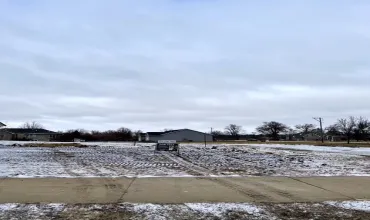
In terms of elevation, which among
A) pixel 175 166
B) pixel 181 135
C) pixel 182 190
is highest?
pixel 181 135

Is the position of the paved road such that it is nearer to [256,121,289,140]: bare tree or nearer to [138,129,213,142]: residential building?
[138,129,213,142]: residential building

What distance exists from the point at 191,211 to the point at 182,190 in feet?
7.82

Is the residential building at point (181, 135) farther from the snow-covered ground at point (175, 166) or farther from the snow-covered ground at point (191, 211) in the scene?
the snow-covered ground at point (191, 211)

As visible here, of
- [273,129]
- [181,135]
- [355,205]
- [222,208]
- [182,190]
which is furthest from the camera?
[273,129]

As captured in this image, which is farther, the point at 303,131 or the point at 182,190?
the point at 303,131

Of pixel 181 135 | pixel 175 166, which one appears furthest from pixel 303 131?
pixel 175 166

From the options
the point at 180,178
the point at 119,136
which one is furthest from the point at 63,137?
the point at 180,178

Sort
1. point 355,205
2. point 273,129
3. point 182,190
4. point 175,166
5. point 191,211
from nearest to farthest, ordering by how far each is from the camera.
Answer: point 191,211, point 355,205, point 182,190, point 175,166, point 273,129

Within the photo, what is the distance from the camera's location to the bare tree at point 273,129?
160 metres

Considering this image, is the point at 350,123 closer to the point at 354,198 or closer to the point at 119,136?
the point at 119,136

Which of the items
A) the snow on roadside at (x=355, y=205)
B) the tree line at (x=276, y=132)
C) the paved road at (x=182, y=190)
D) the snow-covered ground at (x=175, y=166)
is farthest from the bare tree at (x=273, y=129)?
the snow on roadside at (x=355, y=205)

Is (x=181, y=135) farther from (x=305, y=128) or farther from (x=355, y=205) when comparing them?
(x=355, y=205)

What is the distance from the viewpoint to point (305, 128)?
171375 millimetres

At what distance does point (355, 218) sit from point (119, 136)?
118 metres
